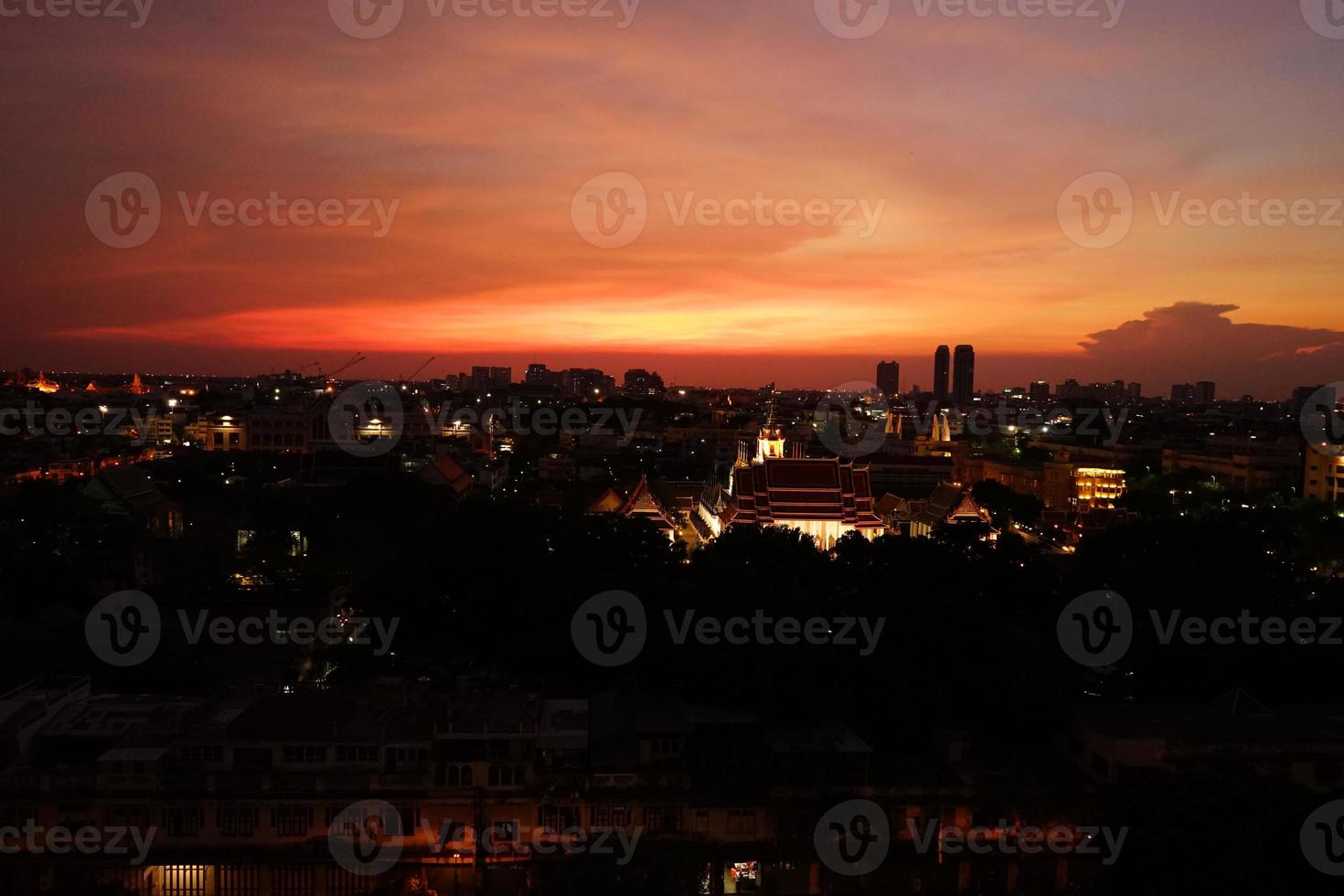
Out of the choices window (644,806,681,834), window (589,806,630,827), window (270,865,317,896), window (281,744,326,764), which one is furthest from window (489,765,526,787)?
window (270,865,317,896)

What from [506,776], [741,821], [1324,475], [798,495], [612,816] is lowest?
[741,821]

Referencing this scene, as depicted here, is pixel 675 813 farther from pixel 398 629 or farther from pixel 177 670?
pixel 177 670

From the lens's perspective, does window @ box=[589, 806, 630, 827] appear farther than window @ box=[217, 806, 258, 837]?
Yes

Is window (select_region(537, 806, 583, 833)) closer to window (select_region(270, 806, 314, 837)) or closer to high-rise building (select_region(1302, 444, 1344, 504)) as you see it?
window (select_region(270, 806, 314, 837))

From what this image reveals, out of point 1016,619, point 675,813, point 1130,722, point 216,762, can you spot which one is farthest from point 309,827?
point 1016,619

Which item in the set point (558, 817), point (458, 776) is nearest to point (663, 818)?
point (558, 817)

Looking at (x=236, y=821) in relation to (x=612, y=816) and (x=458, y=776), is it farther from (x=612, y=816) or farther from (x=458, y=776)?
(x=612, y=816)
